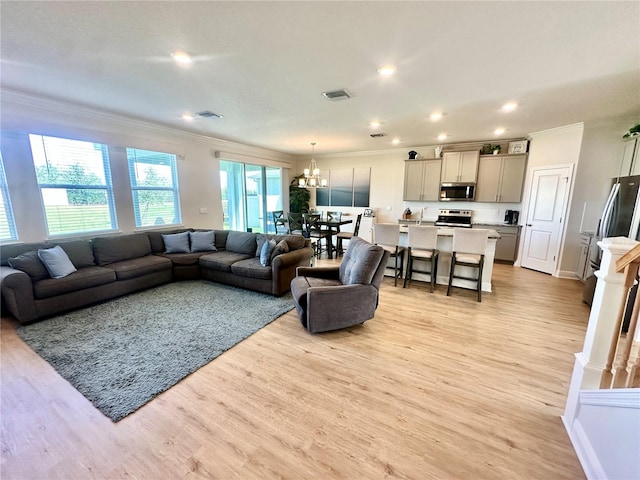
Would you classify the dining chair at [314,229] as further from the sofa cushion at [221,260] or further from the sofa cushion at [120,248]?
the sofa cushion at [120,248]

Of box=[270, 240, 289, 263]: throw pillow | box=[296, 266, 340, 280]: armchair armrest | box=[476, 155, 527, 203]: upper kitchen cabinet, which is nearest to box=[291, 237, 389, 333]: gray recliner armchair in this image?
box=[296, 266, 340, 280]: armchair armrest

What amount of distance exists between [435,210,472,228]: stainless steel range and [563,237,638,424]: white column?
494cm

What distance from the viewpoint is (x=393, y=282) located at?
4.46m

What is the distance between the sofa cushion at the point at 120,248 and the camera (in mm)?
3771

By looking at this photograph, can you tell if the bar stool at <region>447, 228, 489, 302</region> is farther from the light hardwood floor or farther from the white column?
the white column

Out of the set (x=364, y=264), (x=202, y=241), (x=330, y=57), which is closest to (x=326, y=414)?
(x=364, y=264)

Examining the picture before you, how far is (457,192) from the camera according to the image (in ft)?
20.5

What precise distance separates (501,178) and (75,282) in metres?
7.77

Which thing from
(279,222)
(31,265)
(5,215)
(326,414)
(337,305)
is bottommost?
(326,414)

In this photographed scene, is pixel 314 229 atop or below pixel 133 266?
atop

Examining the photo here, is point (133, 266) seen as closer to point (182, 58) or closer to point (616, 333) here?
point (182, 58)

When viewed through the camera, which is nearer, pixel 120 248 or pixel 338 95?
pixel 338 95

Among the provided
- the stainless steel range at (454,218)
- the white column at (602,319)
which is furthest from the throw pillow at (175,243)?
the stainless steel range at (454,218)

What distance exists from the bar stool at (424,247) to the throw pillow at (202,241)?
3.47 m
